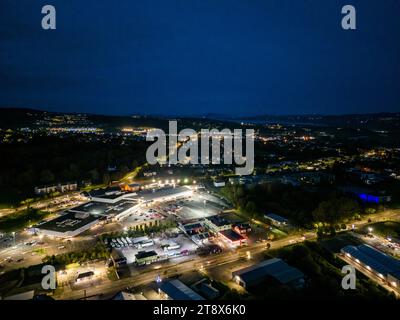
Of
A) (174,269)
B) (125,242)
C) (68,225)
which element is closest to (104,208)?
(68,225)

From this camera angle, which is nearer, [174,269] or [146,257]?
[174,269]

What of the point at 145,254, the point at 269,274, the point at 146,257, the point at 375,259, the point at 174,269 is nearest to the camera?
the point at 269,274

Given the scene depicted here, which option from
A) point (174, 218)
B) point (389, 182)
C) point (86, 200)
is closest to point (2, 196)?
point (86, 200)

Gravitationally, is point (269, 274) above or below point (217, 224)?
below

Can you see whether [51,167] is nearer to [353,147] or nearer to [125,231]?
[125,231]

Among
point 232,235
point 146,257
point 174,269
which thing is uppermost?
point 232,235

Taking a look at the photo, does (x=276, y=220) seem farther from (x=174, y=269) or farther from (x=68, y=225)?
(x=68, y=225)
